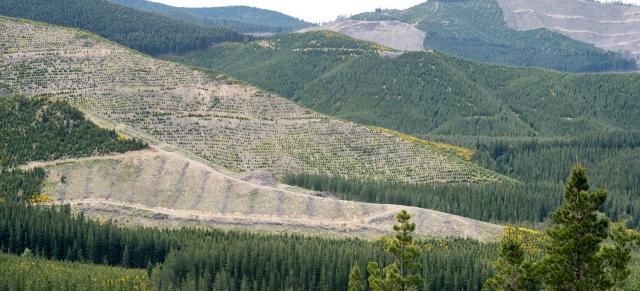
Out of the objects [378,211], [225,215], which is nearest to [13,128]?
[225,215]

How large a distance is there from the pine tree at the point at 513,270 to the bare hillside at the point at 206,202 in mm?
Result: 86254

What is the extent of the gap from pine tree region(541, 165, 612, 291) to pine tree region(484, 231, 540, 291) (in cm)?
301

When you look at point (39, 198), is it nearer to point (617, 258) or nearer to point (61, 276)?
point (61, 276)

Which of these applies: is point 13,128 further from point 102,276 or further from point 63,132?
→ point 102,276

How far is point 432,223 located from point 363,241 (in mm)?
19678

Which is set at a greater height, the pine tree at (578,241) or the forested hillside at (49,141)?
the pine tree at (578,241)

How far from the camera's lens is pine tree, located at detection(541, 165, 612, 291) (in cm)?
7294

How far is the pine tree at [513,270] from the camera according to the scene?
254ft

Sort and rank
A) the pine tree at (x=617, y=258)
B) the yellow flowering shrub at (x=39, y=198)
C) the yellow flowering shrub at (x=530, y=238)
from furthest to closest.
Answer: the yellow flowering shrub at (x=39, y=198)
the yellow flowering shrub at (x=530, y=238)
the pine tree at (x=617, y=258)

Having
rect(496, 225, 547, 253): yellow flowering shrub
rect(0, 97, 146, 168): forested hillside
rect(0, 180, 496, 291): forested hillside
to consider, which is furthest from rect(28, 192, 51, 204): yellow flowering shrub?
rect(496, 225, 547, 253): yellow flowering shrub

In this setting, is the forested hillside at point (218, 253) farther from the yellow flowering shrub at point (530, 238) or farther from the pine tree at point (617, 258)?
the pine tree at point (617, 258)

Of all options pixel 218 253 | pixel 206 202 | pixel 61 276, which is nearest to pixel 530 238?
pixel 218 253

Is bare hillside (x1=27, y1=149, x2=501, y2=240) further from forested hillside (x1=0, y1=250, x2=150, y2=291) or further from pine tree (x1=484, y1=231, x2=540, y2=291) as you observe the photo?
pine tree (x1=484, y1=231, x2=540, y2=291)

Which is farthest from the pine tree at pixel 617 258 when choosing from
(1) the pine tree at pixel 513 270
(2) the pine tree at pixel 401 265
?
(2) the pine tree at pixel 401 265
